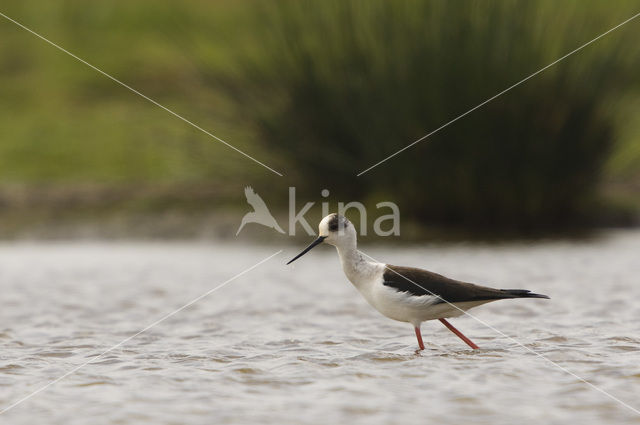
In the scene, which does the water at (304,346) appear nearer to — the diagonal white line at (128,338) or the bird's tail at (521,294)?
the diagonal white line at (128,338)

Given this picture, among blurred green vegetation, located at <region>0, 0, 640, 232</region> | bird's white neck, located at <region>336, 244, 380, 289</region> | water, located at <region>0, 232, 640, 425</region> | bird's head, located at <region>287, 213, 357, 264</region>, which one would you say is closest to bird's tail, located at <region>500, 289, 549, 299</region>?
water, located at <region>0, 232, 640, 425</region>

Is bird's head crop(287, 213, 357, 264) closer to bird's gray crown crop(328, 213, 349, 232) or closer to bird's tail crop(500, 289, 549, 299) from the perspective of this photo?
bird's gray crown crop(328, 213, 349, 232)

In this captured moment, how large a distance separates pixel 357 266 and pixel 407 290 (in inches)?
18.1

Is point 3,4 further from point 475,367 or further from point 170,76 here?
point 475,367

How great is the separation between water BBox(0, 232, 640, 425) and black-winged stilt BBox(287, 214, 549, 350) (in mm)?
274

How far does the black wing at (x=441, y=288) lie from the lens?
6859mm

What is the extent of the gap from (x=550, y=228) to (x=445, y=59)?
2502 millimetres

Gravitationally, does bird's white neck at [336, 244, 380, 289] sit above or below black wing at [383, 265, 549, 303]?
above

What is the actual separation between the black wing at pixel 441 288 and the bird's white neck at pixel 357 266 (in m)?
0.12

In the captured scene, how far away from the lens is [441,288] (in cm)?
694

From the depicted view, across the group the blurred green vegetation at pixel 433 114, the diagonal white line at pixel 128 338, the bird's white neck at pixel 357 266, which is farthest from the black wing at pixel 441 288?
the blurred green vegetation at pixel 433 114

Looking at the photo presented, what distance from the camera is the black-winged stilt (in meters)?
6.84

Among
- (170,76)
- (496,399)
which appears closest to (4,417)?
(496,399)

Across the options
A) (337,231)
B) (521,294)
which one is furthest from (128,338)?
(521,294)
